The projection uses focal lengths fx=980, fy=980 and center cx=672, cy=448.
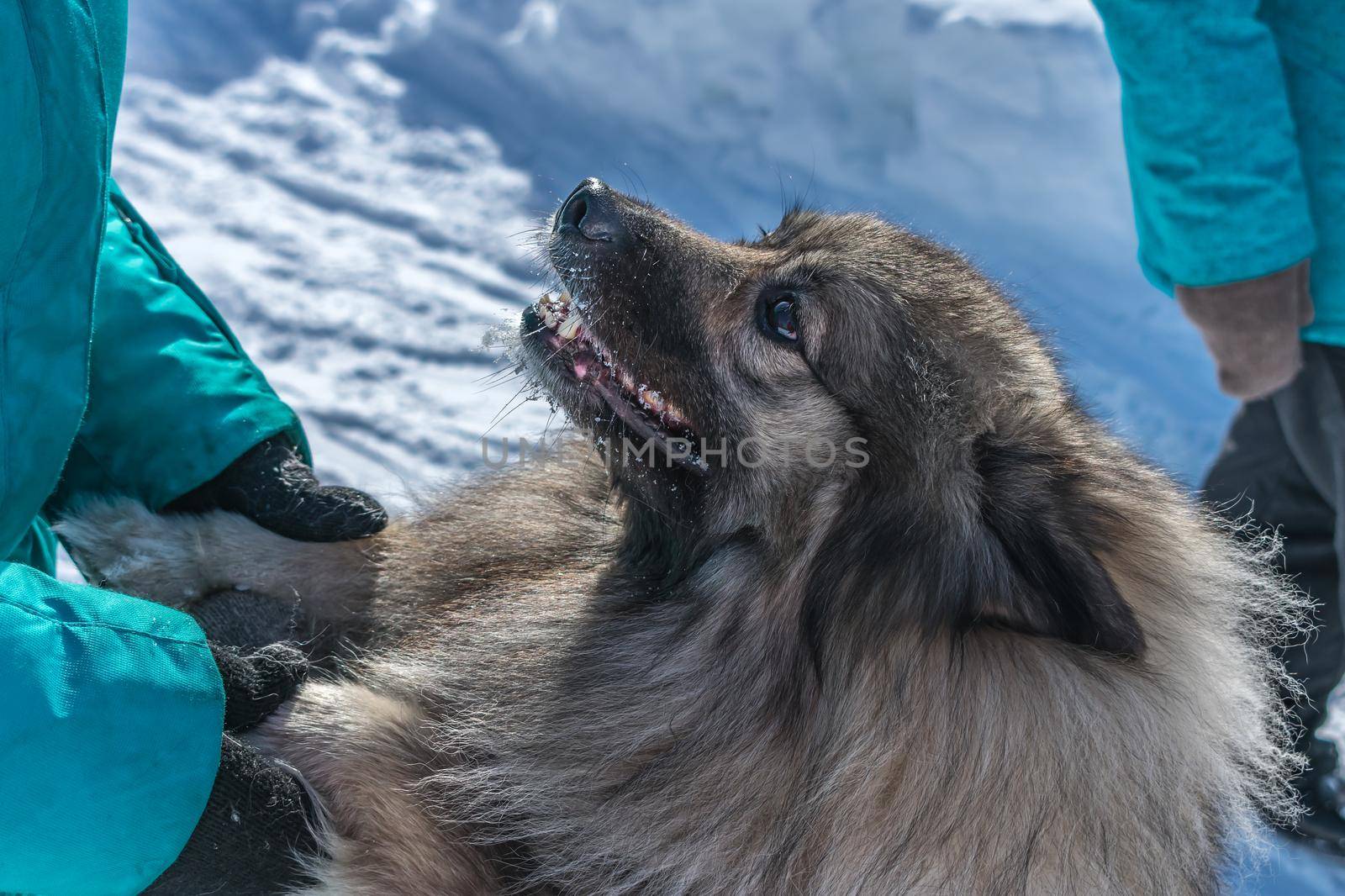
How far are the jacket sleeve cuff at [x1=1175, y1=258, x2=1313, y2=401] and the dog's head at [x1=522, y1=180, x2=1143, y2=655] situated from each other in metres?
0.50

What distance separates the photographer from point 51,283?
108 cm

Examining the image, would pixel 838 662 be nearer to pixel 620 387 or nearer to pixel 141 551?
pixel 620 387

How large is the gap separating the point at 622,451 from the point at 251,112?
313 centimetres

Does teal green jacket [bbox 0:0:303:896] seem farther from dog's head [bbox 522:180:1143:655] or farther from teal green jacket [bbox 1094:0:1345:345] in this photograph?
teal green jacket [bbox 1094:0:1345:345]

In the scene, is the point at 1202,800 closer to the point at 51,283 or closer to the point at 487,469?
the point at 487,469

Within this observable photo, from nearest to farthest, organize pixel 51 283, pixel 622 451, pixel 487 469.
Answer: pixel 51 283
pixel 622 451
pixel 487 469

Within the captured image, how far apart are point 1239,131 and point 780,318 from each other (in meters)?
0.95

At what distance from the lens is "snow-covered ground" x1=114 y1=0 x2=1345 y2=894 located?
3428 millimetres

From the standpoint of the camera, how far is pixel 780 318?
5.10ft

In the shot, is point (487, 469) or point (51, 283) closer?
point (51, 283)

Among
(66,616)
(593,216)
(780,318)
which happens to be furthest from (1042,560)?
(66,616)

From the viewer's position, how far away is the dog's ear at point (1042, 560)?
1207 millimetres

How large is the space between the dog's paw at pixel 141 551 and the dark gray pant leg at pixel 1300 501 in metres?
2.06

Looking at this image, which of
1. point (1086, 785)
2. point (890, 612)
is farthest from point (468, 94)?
point (1086, 785)
